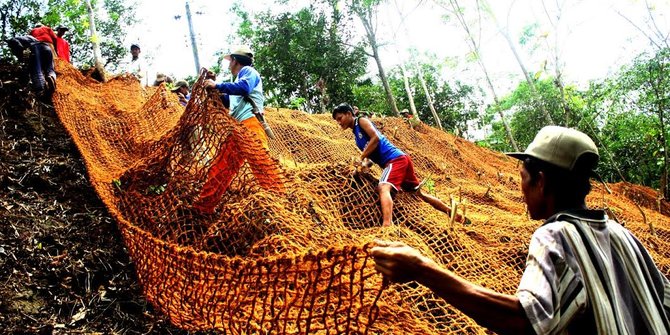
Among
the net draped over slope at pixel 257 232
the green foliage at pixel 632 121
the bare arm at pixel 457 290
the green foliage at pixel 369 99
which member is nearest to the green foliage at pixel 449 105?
the green foliage at pixel 369 99

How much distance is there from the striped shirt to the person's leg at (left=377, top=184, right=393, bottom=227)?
6.73 feet

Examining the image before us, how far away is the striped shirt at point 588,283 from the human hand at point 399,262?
0.25 metres

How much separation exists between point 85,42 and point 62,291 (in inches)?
516

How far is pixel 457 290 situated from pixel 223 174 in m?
1.90

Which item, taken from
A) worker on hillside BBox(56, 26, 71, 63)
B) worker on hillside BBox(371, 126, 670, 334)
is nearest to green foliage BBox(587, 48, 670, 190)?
worker on hillside BBox(371, 126, 670, 334)

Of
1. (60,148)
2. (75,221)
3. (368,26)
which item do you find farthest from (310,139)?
(368,26)

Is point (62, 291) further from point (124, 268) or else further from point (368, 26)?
point (368, 26)

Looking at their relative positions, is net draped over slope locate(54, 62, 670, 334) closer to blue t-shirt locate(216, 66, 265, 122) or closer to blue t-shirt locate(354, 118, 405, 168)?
blue t-shirt locate(354, 118, 405, 168)

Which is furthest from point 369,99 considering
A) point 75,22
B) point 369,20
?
point 75,22

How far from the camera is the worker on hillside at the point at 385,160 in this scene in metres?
3.53

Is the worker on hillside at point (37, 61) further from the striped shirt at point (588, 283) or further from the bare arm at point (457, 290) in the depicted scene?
the striped shirt at point (588, 283)

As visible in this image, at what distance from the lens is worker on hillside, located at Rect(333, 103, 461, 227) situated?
139 inches

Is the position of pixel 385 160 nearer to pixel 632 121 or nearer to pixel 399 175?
pixel 399 175

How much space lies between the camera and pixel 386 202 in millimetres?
3350
